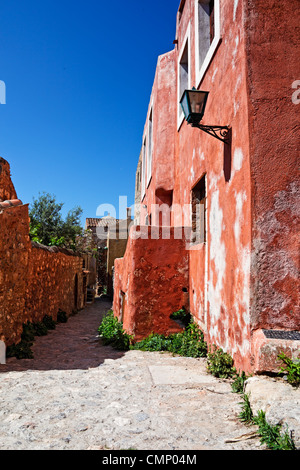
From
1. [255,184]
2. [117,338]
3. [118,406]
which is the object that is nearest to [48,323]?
[117,338]

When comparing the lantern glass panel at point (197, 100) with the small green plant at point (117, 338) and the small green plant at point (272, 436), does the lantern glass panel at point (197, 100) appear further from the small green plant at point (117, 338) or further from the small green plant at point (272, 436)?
the small green plant at point (117, 338)

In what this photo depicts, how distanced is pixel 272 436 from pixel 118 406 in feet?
4.75

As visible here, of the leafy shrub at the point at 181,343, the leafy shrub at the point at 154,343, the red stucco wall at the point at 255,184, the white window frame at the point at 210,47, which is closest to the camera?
the red stucco wall at the point at 255,184

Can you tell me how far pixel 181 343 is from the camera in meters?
5.52

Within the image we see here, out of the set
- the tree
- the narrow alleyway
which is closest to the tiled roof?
the narrow alleyway

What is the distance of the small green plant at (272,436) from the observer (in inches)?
85.8

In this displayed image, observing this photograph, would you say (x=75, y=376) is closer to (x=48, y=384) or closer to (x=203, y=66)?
(x=48, y=384)

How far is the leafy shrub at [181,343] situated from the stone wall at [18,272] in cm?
204

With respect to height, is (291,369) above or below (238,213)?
below

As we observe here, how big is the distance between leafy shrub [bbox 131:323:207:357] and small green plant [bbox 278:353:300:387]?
7.16ft

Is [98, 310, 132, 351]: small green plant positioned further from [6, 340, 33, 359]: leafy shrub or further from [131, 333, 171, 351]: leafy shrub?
[6, 340, 33, 359]: leafy shrub

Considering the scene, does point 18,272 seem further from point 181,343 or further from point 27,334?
point 181,343

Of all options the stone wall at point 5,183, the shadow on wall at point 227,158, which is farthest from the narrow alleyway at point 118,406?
the stone wall at point 5,183

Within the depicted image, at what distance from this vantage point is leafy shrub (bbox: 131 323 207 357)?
5.21 metres
